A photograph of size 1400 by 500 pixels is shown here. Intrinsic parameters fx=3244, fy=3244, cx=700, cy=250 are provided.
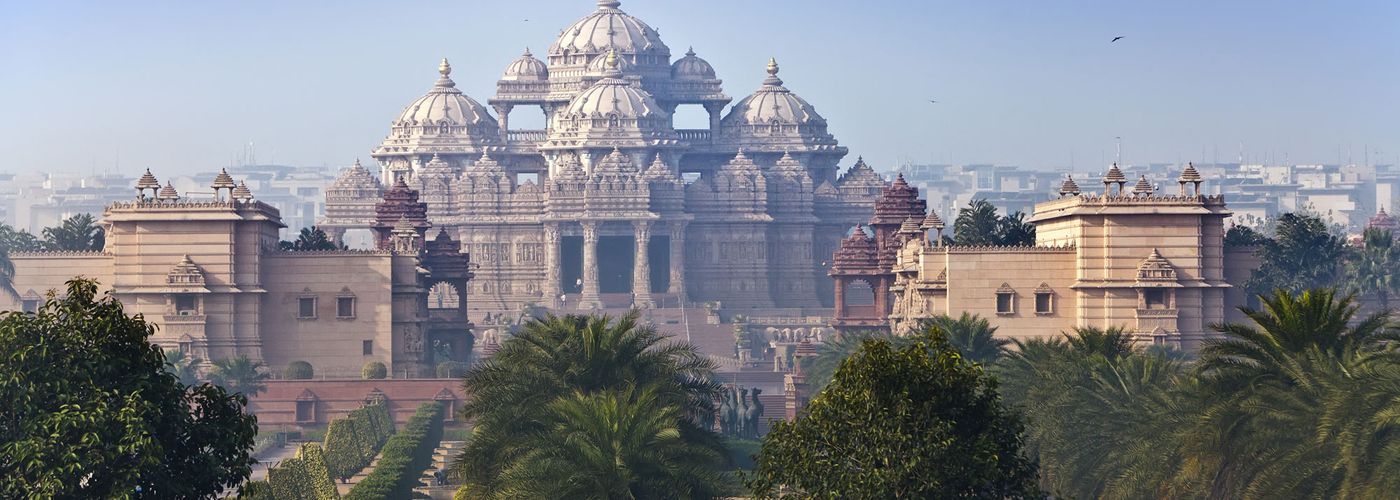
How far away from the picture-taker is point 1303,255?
112m

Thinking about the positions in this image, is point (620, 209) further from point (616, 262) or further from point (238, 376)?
point (238, 376)

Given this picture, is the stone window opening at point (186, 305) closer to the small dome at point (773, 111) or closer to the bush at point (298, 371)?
the bush at point (298, 371)

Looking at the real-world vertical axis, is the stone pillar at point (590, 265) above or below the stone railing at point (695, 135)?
below

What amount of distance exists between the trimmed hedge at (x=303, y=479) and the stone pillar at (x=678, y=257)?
381ft

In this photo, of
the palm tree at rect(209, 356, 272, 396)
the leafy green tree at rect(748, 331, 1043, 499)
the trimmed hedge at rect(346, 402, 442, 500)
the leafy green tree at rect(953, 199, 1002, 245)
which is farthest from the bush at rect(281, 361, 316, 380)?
the leafy green tree at rect(748, 331, 1043, 499)

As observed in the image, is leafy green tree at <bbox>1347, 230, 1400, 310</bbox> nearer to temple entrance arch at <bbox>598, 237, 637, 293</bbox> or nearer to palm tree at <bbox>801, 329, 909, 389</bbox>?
palm tree at <bbox>801, 329, 909, 389</bbox>

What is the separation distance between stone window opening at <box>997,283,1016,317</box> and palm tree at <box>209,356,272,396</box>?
75.5ft

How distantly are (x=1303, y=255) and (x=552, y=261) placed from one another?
7320 cm

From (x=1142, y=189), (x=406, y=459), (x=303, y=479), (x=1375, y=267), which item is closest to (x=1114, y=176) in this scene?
(x=1142, y=189)

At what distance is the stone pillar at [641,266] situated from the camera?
176m

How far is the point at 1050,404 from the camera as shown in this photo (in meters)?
60.4

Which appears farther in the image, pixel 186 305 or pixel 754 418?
pixel 186 305

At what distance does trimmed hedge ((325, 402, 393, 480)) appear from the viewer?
77875mm

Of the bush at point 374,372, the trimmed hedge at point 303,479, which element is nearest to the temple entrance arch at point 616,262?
the bush at point 374,372
